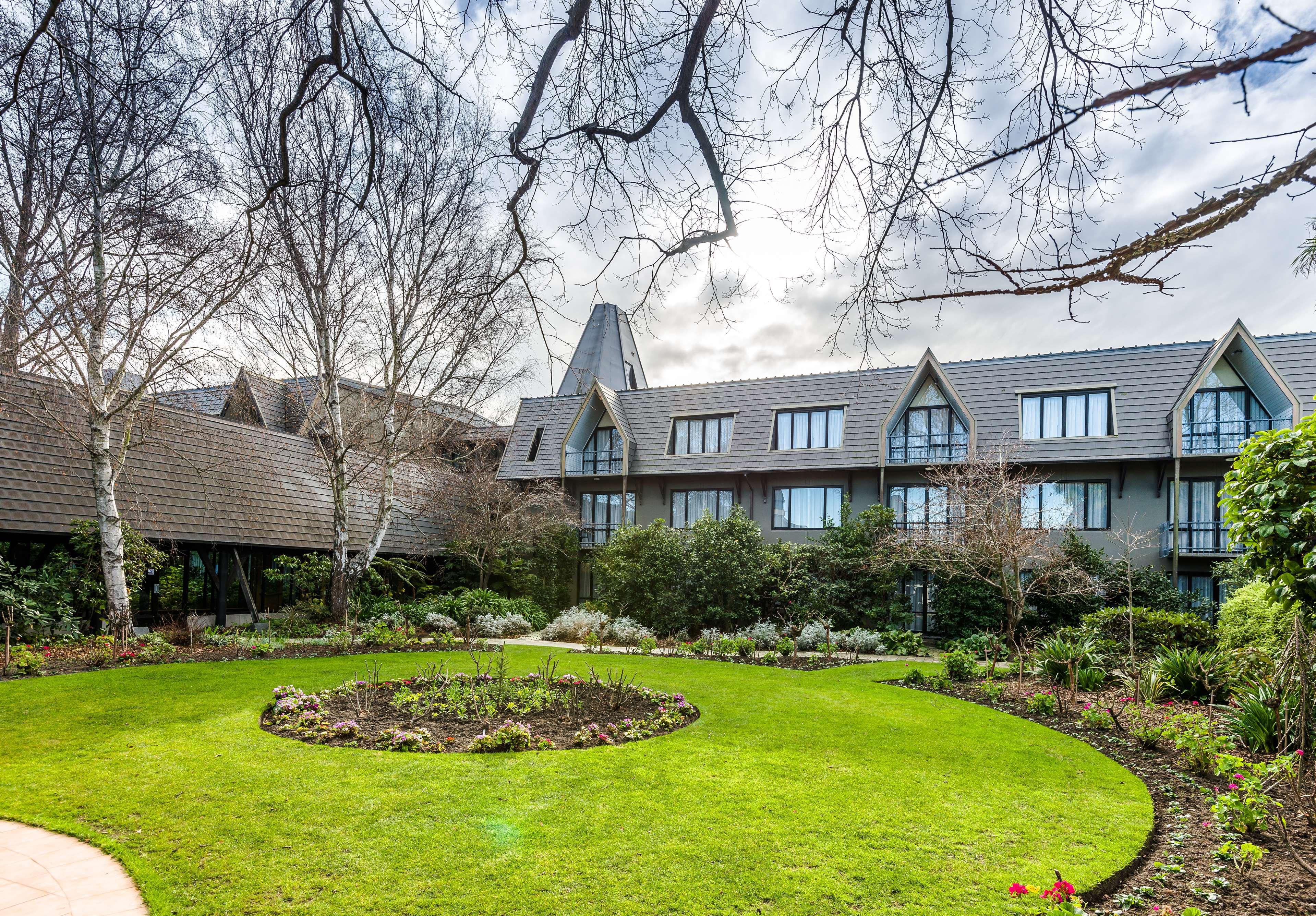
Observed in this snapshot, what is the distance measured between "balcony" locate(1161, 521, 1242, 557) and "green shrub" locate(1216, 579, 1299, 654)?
8.04m

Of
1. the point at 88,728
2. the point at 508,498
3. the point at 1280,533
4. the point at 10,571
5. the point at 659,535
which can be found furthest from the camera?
the point at 508,498

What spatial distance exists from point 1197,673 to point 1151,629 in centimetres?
383

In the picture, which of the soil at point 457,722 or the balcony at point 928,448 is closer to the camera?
the soil at point 457,722

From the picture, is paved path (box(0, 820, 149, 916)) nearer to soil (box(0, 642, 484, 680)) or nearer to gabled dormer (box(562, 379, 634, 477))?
soil (box(0, 642, 484, 680))

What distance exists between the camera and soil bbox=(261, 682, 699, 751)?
7430 mm

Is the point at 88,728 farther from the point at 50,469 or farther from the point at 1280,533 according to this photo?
the point at 1280,533

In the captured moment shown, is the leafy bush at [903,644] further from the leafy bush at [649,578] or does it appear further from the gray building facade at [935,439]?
the leafy bush at [649,578]

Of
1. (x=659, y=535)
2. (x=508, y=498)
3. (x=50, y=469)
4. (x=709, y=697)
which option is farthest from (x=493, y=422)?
(x=709, y=697)

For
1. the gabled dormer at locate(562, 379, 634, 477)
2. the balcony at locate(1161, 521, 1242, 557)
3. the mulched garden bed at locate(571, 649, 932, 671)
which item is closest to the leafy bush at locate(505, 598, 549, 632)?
the mulched garden bed at locate(571, 649, 932, 671)

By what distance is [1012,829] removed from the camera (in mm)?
5406

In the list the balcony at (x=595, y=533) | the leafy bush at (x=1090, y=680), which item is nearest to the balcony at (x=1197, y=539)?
the leafy bush at (x=1090, y=680)

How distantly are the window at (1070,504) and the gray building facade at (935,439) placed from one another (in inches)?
1.5

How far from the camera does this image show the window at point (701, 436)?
24719 millimetres

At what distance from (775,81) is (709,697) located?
8620 mm
